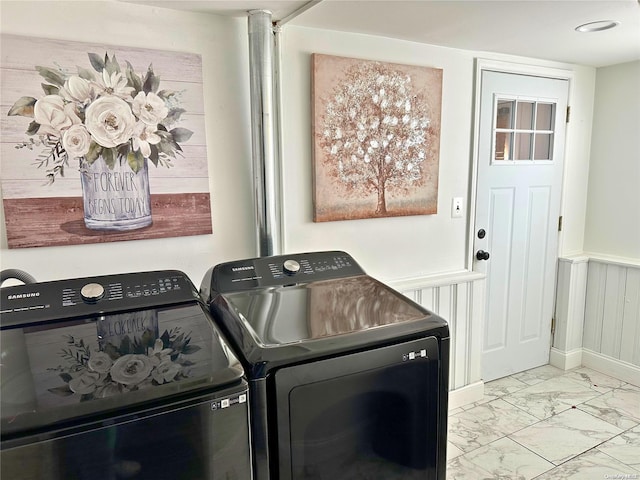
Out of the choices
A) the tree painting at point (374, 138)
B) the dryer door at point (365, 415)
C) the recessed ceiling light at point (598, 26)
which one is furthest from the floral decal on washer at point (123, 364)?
the recessed ceiling light at point (598, 26)

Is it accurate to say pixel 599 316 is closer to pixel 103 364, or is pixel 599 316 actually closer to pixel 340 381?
pixel 340 381

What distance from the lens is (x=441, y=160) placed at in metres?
2.57

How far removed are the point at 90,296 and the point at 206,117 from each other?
88cm

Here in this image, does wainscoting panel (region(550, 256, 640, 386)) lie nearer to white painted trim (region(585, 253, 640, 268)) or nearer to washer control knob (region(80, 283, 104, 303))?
white painted trim (region(585, 253, 640, 268))

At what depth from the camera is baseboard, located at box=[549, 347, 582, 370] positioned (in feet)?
10.6

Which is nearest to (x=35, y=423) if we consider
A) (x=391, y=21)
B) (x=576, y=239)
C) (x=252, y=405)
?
A: (x=252, y=405)

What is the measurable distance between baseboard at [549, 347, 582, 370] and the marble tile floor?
0.08 m

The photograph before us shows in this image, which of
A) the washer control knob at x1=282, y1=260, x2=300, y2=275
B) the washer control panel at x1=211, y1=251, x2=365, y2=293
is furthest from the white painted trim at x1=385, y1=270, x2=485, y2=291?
the washer control knob at x1=282, y1=260, x2=300, y2=275

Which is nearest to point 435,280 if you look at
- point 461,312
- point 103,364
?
point 461,312

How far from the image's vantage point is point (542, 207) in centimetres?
306

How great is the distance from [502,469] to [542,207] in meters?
1.71

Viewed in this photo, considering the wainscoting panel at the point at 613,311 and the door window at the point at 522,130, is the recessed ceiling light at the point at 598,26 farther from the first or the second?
the wainscoting panel at the point at 613,311

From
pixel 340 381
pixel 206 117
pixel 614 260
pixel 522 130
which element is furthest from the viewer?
pixel 614 260

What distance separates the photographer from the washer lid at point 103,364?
0.95m
